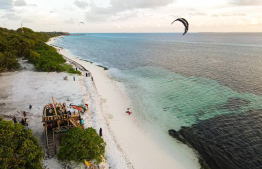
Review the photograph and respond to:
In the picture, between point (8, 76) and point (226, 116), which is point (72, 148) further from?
point (8, 76)

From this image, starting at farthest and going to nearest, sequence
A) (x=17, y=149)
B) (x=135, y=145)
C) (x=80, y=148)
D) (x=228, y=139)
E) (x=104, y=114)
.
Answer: (x=104, y=114), (x=228, y=139), (x=135, y=145), (x=80, y=148), (x=17, y=149)

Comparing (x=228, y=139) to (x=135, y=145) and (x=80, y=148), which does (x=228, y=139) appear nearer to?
(x=135, y=145)

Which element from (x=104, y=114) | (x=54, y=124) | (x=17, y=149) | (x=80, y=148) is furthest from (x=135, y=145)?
(x=17, y=149)

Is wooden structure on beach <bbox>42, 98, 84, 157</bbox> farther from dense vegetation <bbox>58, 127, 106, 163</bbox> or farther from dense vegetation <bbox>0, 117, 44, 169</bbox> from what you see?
dense vegetation <bbox>0, 117, 44, 169</bbox>

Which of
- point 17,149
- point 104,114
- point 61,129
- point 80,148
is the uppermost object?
point 17,149

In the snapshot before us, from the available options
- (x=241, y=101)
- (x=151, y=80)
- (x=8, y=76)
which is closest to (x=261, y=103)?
(x=241, y=101)

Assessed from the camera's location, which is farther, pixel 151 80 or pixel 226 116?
pixel 151 80

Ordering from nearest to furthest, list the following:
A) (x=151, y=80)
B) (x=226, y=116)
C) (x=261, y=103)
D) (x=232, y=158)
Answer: (x=232, y=158) < (x=226, y=116) < (x=261, y=103) < (x=151, y=80)
